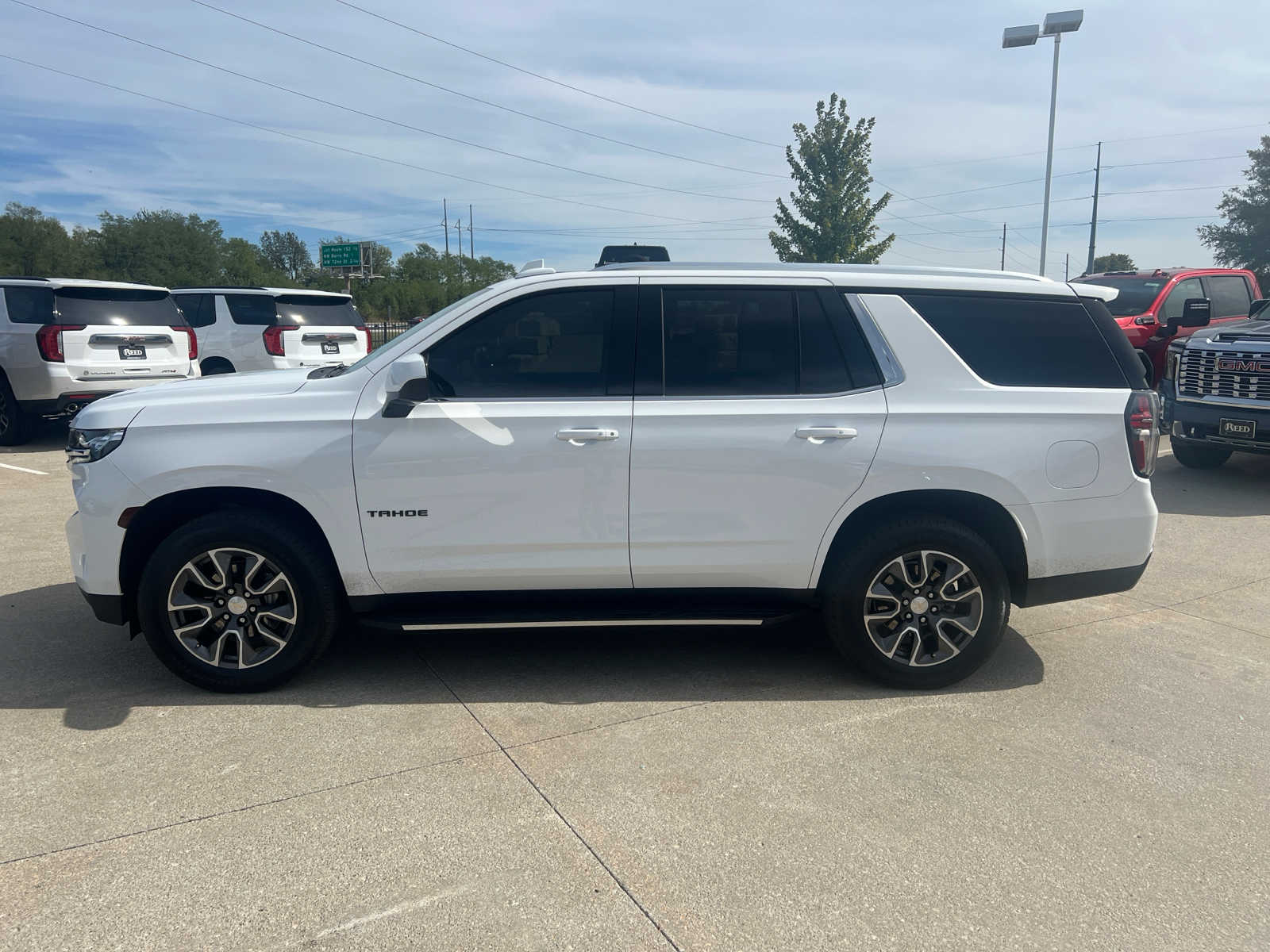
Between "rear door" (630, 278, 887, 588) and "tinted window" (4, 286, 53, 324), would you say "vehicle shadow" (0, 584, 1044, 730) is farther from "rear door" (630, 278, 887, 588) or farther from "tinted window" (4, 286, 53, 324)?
"tinted window" (4, 286, 53, 324)

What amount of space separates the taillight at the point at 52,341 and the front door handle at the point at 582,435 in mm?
9322

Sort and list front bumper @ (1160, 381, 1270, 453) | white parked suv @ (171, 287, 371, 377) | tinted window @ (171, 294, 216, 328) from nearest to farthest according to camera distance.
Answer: front bumper @ (1160, 381, 1270, 453)
white parked suv @ (171, 287, 371, 377)
tinted window @ (171, 294, 216, 328)

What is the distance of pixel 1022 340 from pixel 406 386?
9.06ft

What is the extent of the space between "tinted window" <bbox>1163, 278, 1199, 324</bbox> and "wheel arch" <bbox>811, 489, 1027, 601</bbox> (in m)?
10.2

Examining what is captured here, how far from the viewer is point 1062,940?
101 inches

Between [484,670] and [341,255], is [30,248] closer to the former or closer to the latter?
[341,255]

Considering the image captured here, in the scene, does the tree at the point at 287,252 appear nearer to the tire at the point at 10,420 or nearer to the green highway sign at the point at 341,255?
the green highway sign at the point at 341,255

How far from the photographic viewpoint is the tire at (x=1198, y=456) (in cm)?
995

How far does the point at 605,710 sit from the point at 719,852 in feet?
3.75

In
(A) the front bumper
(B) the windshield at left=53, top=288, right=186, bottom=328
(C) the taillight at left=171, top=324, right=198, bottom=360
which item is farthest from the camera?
(C) the taillight at left=171, top=324, right=198, bottom=360

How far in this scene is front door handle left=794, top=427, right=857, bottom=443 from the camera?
406 centimetres

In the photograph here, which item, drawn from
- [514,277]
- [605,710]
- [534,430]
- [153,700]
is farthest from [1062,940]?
[153,700]

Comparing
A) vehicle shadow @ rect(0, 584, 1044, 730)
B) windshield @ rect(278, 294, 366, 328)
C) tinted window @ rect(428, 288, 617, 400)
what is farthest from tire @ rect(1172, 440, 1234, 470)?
windshield @ rect(278, 294, 366, 328)

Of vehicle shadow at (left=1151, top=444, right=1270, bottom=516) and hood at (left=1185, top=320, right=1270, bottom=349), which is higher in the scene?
hood at (left=1185, top=320, right=1270, bottom=349)
